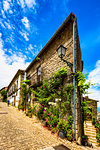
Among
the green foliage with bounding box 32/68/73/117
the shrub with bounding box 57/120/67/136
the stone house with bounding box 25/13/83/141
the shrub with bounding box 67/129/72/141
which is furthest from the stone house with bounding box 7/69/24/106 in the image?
the shrub with bounding box 67/129/72/141

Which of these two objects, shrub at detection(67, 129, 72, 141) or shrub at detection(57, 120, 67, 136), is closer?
shrub at detection(67, 129, 72, 141)

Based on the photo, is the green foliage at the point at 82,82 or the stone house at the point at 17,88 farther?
the stone house at the point at 17,88

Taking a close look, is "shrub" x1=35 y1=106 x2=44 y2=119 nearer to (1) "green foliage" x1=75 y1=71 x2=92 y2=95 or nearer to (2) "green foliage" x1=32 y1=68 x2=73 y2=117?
(2) "green foliage" x1=32 y1=68 x2=73 y2=117

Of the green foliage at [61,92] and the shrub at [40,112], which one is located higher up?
the green foliage at [61,92]

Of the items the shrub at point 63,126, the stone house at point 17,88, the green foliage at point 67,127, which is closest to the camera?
the green foliage at point 67,127

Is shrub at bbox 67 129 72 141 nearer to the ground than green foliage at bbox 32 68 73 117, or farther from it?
nearer to the ground

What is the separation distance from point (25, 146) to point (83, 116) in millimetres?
3191

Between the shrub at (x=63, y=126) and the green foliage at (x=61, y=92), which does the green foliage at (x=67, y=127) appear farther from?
the green foliage at (x=61, y=92)

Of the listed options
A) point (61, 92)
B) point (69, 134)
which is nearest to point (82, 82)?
point (61, 92)

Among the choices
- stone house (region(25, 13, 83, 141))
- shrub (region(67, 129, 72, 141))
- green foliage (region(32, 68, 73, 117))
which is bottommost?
shrub (region(67, 129, 72, 141))

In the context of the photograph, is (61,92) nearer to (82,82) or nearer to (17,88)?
(82,82)

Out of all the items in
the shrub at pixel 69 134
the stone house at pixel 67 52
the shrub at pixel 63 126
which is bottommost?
the shrub at pixel 69 134

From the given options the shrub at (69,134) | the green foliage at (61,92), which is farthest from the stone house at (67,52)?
the green foliage at (61,92)

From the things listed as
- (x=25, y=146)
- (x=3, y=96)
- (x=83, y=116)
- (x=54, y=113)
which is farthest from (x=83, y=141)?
(x=3, y=96)
